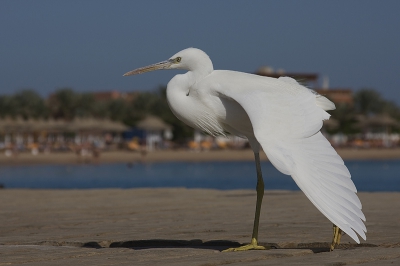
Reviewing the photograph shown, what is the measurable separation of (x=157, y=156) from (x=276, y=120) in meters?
57.6

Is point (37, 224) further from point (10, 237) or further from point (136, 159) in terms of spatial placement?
point (136, 159)

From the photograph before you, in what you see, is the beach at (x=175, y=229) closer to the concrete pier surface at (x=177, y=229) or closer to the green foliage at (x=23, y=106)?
the concrete pier surface at (x=177, y=229)

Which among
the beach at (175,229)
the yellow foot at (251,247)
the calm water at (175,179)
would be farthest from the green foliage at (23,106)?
the yellow foot at (251,247)

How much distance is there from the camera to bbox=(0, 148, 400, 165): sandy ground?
191 ft

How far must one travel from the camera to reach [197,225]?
332 inches

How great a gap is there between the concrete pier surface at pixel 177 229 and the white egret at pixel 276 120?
0.40 meters

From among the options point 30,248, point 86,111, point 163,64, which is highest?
point 86,111

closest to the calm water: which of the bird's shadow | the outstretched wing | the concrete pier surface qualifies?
the concrete pier surface

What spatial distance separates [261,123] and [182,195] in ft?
22.1

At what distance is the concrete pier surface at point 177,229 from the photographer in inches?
227

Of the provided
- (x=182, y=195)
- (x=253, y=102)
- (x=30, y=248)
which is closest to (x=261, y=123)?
(x=253, y=102)

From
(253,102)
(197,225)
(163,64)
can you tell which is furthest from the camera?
(197,225)

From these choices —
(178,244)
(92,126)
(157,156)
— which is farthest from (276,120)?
(92,126)

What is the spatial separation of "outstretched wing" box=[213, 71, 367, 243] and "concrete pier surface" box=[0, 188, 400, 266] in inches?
15.5
